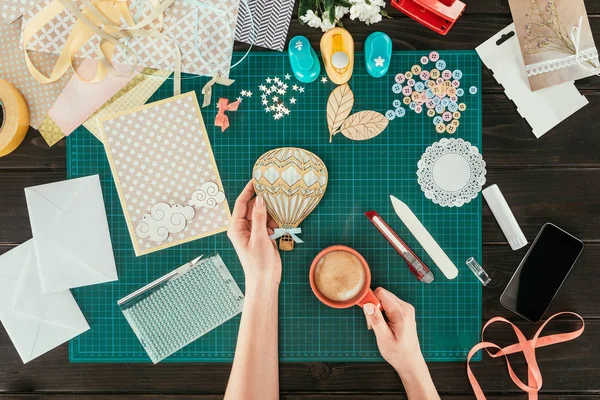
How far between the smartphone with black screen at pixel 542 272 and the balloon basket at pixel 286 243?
471 millimetres

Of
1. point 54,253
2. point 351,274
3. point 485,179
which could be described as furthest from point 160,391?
point 485,179

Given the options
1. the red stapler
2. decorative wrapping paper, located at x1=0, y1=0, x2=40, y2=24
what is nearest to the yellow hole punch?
the red stapler

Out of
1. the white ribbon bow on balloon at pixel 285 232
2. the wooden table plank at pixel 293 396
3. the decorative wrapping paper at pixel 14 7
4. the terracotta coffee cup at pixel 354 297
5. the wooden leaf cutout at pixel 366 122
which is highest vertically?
the decorative wrapping paper at pixel 14 7

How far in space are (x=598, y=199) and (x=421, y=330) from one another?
0.48m

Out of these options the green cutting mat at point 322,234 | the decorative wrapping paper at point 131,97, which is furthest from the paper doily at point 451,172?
the decorative wrapping paper at point 131,97

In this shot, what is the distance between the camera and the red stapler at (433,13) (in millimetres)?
840

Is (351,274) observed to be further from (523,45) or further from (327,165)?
(523,45)

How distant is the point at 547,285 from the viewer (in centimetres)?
88

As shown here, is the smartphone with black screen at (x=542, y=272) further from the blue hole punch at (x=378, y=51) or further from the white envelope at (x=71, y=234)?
the white envelope at (x=71, y=234)

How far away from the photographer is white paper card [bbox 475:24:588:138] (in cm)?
87

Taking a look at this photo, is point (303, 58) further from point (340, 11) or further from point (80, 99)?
point (80, 99)

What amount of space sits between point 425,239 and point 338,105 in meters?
0.35

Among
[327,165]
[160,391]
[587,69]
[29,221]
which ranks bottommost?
[160,391]

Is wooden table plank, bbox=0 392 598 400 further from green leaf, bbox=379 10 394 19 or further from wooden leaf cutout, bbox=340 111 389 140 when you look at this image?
green leaf, bbox=379 10 394 19
